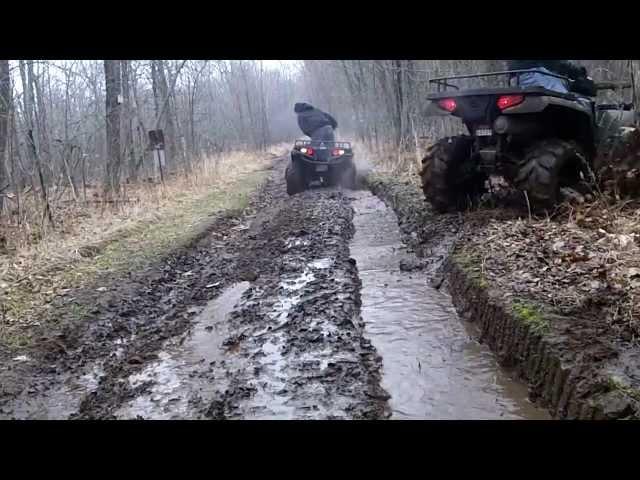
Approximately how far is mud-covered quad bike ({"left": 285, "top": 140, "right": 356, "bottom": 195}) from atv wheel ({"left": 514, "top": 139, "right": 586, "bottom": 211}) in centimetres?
739

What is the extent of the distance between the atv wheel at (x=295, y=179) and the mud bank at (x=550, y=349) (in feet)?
26.0

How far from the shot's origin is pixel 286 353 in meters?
4.37

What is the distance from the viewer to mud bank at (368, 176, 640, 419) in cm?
299

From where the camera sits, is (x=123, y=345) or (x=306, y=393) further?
(x=123, y=345)

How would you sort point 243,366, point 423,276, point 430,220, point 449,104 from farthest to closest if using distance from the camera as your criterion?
point 430,220, point 449,104, point 423,276, point 243,366

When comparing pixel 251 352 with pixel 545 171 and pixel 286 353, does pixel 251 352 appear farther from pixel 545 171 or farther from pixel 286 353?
pixel 545 171

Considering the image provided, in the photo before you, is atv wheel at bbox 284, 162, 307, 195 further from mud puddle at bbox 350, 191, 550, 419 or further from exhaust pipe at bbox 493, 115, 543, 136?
exhaust pipe at bbox 493, 115, 543, 136

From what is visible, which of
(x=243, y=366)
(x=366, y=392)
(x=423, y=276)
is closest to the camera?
(x=366, y=392)

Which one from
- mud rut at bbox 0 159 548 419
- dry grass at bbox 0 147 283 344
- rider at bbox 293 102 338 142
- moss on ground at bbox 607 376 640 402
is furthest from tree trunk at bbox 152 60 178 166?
moss on ground at bbox 607 376 640 402

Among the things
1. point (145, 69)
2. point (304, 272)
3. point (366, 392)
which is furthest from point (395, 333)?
point (145, 69)

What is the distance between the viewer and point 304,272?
6.66m

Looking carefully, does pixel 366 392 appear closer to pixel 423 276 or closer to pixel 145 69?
pixel 423 276
